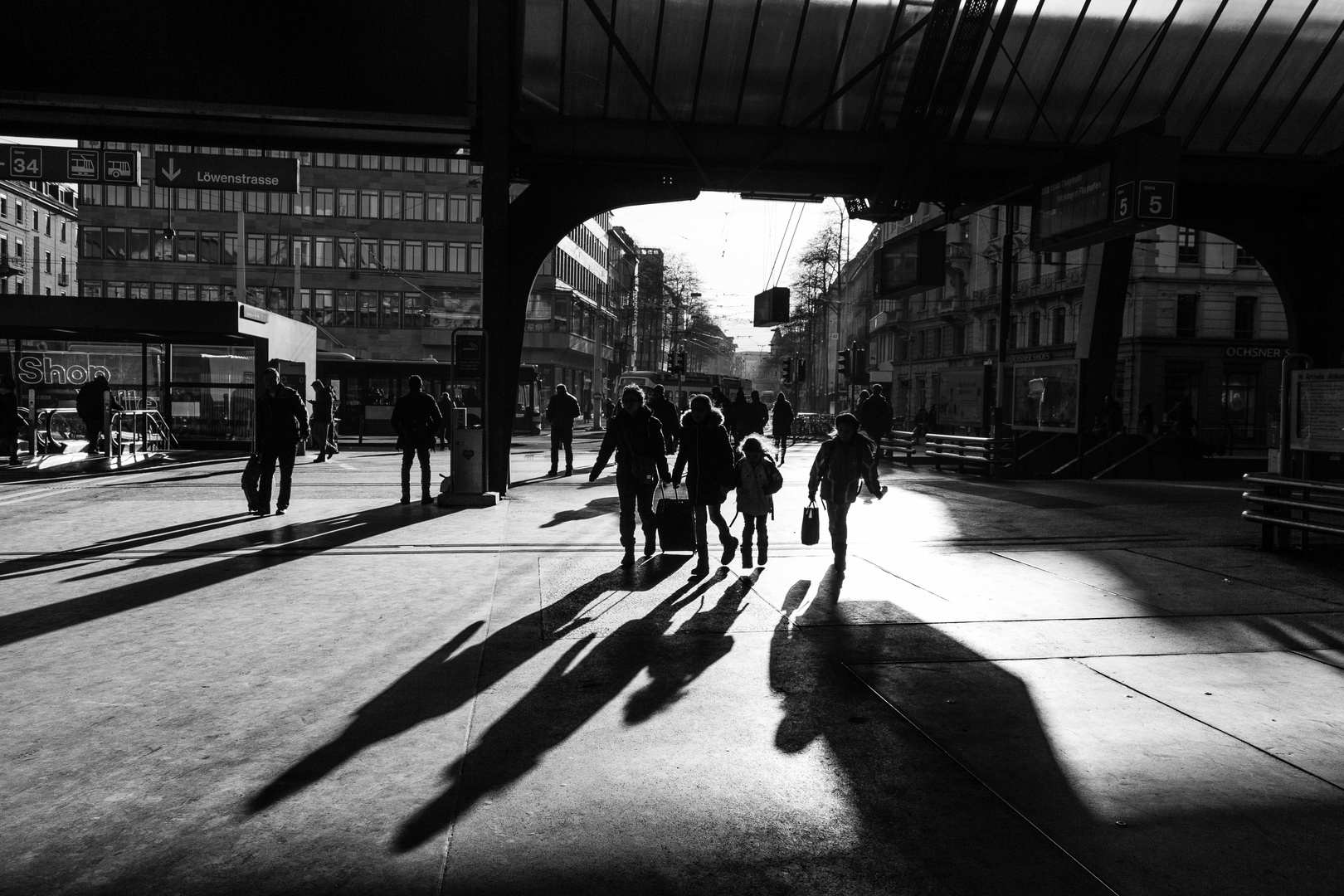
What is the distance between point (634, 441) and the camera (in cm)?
989

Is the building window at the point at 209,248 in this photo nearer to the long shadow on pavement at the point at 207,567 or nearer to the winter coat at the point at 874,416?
the winter coat at the point at 874,416

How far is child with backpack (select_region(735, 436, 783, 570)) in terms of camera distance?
10.1 metres

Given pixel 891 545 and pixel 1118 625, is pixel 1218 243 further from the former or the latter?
pixel 1118 625

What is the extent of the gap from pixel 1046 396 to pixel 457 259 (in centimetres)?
4797

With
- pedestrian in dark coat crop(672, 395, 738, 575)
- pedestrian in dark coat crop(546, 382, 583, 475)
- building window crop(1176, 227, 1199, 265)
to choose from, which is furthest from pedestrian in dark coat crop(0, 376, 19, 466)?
building window crop(1176, 227, 1199, 265)

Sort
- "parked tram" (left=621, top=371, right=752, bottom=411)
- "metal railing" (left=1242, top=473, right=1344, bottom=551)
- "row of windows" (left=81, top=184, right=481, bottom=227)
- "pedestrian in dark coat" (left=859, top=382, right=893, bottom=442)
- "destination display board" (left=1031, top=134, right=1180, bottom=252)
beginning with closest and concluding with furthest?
"metal railing" (left=1242, top=473, right=1344, bottom=551), "destination display board" (left=1031, top=134, right=1180, bottom=252), "pedestrian in dark coat" (left=859, top=382, right=893, bottom=442), "parked tram" (left=621, top=371, right=752, bottom=411), "row of windows" (left=81, top=184, right=481, bottom=227)

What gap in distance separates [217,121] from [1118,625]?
47.3 ft

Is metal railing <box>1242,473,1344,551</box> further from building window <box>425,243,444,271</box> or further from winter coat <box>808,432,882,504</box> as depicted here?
building window <box>425,243,444,271</box>

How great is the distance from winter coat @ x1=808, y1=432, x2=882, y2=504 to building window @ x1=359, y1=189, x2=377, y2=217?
5891cm

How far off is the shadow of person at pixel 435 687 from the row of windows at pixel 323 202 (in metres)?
59.3

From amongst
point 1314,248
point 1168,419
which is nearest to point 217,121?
point 1314,248

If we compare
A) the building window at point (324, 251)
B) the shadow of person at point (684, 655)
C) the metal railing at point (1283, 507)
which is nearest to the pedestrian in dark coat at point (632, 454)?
the shadow of person at point (684, 655)

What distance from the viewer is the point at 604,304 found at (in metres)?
90.0

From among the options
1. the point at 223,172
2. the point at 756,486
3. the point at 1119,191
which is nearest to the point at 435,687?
the point at 756,486
